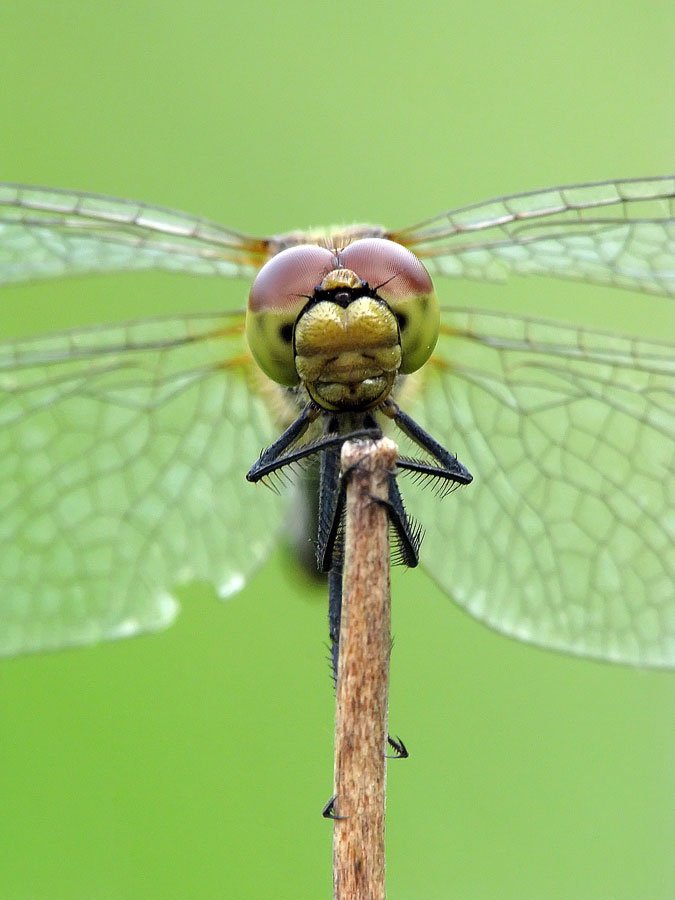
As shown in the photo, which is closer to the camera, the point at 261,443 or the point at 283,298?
the point at 283,298

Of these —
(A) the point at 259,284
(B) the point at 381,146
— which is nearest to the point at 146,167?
(B) the point at 381,146

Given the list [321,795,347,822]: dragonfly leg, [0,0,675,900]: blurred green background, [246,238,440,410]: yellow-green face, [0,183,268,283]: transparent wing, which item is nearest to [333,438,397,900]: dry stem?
[321,795,347,822]: dragonfly leg

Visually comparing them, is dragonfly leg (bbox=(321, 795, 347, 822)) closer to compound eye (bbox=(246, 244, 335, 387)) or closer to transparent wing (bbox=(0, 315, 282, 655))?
compound eye (bbox=(246, 244, 335, 387))

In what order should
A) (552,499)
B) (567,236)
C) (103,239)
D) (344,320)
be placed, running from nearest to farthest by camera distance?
(344,320) < (567,236) < (103,239) < (552,499)

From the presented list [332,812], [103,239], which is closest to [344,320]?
[332,812]

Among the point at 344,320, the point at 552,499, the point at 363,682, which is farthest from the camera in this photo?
the point at 552,499

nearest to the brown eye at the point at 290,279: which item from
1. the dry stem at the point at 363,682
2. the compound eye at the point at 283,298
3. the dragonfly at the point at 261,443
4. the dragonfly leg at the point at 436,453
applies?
the compound eye at the point at 283,298

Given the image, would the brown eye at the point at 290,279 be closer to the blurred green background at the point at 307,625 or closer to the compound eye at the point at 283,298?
the compound eye at the point at 283,298

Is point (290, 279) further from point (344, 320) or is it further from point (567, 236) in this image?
point (567, 236)
